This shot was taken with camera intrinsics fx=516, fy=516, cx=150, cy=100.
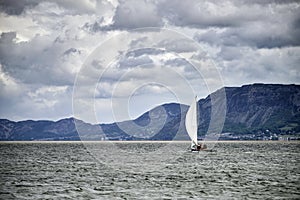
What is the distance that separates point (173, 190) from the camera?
217 ft

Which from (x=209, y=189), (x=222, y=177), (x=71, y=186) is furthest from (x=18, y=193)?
(x=222, y=177)

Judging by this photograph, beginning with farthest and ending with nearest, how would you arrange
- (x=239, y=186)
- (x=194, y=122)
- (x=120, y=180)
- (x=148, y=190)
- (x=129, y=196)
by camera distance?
(x=194, y=122) < (x=120, y=180) < (x=239, y=186) < (x=148, y=190) < (x=129, y=196)

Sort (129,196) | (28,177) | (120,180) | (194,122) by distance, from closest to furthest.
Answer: (129,196) → (120,180) → (28,177) → (194,122)

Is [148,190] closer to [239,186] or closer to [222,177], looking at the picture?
[239,186]

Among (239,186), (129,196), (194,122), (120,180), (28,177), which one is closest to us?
(129,196)

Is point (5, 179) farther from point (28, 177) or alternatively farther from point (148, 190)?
point (148, 190)

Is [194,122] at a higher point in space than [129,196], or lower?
higher

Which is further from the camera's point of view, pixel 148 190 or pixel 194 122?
pixel 194 122

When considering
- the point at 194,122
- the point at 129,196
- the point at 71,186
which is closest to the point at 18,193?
the point at 71,186

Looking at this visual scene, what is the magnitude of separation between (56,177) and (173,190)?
26.7 m

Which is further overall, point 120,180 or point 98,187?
point 120,180

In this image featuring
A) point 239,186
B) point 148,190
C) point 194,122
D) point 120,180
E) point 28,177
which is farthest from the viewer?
point 194,122

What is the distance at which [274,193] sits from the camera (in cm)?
6259

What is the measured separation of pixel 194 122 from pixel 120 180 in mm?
97185
